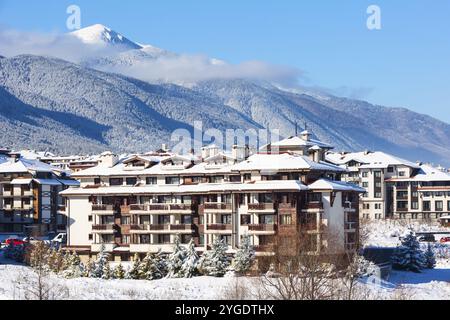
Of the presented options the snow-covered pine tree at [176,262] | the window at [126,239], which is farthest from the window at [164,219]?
the snow-covered pine tree at [176,262]

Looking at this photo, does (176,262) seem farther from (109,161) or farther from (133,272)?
(109,161)

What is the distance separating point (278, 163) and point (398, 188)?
59061mm

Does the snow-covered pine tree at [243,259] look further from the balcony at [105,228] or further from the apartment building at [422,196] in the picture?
the apartment building at [422,196]

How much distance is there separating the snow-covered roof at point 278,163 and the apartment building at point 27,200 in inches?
1474

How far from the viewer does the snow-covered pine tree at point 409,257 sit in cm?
7925

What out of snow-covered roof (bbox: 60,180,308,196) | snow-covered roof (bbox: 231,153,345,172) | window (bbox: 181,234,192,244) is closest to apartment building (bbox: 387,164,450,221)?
snow-covered roof (bbox: 231,153,345,172)

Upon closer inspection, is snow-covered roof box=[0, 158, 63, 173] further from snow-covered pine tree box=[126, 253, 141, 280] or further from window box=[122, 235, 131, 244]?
snow-covered pine tree box=[126, 253, 141, 280]

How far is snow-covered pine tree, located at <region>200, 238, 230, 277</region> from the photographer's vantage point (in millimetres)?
68688

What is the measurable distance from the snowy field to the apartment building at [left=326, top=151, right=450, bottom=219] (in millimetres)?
52020

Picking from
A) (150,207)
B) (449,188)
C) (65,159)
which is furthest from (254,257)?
(65,159)

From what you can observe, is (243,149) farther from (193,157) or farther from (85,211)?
(85,211)

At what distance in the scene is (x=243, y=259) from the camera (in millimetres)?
68562

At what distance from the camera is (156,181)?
8488cm
